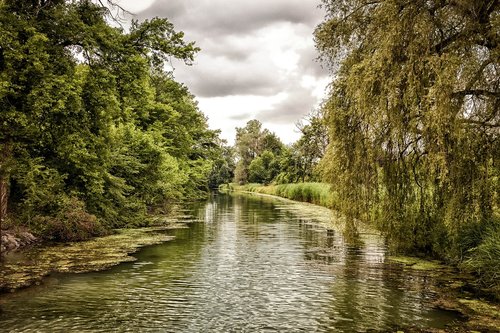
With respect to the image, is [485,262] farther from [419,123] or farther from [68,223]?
[68,223]

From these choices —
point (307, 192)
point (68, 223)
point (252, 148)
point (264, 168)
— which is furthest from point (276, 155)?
point (68, 223)

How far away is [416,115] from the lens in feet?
39.0

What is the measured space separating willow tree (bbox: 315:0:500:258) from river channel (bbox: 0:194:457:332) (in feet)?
7.09

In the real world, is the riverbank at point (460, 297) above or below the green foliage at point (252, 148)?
below

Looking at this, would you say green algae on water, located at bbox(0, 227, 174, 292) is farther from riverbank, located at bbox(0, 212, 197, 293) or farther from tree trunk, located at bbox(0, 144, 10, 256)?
tree trunk, located at bbox(0, 144, 10, 256)

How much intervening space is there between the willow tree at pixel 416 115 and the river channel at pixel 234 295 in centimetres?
216

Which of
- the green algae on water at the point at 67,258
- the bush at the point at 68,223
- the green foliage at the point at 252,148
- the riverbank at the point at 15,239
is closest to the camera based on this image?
the green algae on water at the point at 67,258

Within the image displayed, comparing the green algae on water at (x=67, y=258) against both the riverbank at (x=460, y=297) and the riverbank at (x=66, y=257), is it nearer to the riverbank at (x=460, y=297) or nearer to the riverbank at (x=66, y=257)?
the riverbank at (x=66, y=257)

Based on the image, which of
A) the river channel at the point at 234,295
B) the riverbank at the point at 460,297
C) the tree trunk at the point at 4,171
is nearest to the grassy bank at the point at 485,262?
the riverbank at the point at 460,297

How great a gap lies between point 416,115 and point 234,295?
270 inches

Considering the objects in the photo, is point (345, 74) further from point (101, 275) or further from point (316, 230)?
point (316, 230)

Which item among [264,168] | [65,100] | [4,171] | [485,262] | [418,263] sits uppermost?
[264,168]

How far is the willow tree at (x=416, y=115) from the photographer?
37.6 feet

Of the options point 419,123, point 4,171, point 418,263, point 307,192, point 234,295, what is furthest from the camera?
point 307,192
